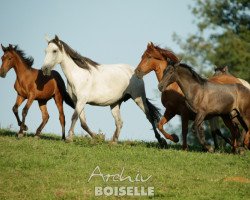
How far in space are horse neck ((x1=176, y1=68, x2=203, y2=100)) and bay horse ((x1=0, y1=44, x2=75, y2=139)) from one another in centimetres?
451

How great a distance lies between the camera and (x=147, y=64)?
1812 cm

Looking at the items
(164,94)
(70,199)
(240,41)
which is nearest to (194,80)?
(164,94)

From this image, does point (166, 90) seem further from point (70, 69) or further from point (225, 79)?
point (70, 69)

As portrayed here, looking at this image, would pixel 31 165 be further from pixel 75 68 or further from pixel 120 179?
pixel 75 68

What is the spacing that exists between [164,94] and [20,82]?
4472 mm

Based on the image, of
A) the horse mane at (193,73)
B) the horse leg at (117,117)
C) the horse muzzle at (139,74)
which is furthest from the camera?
the horse leg at (117,117)

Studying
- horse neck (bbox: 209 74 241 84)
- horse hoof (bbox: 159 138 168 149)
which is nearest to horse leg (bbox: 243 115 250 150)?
horse neck (bbox: 209 74 241 84)

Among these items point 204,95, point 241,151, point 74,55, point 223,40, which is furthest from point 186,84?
point 223,40

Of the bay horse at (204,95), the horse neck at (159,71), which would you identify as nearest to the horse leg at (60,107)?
the horse neck at (159,71)

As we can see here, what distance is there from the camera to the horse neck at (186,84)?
1691 centimetres

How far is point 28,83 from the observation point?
19.0 metres

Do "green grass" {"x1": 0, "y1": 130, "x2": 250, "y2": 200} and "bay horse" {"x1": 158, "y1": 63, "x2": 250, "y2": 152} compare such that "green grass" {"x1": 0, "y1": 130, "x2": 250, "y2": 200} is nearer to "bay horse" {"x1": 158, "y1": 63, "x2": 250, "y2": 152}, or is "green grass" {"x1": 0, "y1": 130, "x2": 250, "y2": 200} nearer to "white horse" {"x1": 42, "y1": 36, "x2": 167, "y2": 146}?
"bay horse" {"x1": 158, "y1": 63, "x2": 250, "y2": 152}

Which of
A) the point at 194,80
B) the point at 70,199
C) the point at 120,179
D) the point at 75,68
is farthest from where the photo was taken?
the point at 75,68

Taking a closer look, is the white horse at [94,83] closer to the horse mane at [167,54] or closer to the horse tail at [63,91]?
the horse tail at [63,91]
